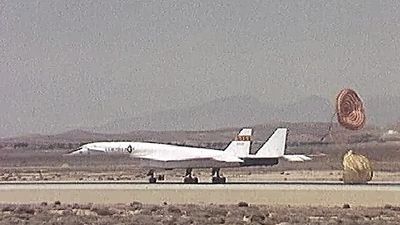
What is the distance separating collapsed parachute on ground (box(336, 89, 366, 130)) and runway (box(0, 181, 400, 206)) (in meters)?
10.7

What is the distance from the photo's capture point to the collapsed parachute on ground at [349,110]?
8012 cm

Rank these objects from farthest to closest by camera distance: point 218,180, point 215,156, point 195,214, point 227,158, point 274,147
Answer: point 274,147, point 215,156, point 227,158, point 218,180, point 195,214

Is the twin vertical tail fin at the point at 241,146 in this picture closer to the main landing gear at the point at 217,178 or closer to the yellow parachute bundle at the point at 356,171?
the main landing gear at the point at 217,178

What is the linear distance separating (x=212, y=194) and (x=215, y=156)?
75.0 ft

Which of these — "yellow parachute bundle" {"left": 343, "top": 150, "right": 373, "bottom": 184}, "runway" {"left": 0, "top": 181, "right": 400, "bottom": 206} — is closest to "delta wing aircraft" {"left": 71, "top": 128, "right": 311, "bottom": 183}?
"yellow parachute bundle" {"left": 343, "top": 150, "right": 373, "bottom": 184}

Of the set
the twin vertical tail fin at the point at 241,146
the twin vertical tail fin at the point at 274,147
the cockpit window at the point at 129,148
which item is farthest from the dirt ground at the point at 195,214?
the cockpit window at the point at 129,148

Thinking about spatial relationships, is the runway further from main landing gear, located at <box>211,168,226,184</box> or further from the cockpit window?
the cockpit window

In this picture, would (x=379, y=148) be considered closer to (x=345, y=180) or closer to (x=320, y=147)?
(x=320, y=147)

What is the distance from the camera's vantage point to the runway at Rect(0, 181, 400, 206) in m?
63.9

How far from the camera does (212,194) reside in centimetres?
6844

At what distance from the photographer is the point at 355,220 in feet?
168

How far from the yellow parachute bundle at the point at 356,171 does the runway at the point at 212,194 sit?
876 centimetres

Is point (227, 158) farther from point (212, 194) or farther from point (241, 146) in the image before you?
point (212, 194)

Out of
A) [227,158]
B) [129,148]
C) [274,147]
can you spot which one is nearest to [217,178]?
[227,158]
